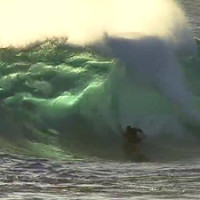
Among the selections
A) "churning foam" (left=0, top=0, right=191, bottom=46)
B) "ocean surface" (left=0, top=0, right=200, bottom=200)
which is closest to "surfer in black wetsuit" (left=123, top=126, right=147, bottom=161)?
"ocean surface" (left=0, top=0, right=200, bottom=200)

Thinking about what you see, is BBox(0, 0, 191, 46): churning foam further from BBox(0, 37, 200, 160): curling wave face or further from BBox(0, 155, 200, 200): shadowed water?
BBox(0, 155, 200, 200): shadowed water

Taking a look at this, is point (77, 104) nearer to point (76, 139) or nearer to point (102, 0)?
point (76, 139)

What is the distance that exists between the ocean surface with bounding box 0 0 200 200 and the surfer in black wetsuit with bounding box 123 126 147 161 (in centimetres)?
7

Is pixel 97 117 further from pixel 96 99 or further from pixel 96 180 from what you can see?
pixel 96 180

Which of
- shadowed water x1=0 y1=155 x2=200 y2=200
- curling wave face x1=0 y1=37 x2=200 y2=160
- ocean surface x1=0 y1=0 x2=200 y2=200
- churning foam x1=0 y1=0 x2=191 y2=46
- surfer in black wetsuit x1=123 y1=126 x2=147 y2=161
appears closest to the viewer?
shadowed water x1=0 y1=155 x2=200 y2=200

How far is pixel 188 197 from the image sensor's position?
27.5 feet

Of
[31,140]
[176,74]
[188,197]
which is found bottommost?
[188,197]

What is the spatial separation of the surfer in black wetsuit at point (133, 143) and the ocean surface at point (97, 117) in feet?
0.24

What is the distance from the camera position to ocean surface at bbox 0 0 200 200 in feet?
30.7

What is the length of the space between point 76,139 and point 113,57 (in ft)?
6.37

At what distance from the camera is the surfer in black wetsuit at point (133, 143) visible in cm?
1098

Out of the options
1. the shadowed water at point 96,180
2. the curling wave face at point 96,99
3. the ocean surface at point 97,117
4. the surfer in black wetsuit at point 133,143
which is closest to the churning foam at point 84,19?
the ocean surface at point 97,117

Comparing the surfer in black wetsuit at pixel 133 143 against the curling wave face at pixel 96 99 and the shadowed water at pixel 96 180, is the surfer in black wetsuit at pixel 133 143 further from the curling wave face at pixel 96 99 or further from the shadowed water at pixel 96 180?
the shadowed water at pixel 96 180

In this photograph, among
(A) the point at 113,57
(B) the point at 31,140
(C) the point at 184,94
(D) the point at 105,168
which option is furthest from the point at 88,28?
(D) the point at 105,168
